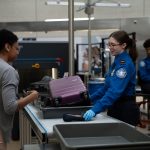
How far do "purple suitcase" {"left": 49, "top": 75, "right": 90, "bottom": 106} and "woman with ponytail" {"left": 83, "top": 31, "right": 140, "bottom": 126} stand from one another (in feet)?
0.38

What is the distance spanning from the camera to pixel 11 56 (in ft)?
7.29

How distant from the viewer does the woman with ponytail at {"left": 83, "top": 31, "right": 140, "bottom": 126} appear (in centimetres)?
232

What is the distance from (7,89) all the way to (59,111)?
0.42 meters

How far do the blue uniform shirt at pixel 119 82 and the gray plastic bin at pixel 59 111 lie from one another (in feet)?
0.31

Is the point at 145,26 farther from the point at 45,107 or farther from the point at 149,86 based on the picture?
the point at 45,107

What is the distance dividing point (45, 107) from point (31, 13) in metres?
6.29

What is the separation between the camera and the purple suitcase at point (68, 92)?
7.53ft

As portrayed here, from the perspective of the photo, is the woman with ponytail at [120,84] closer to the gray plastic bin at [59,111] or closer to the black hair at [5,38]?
the gray plastic bin at [59,111]

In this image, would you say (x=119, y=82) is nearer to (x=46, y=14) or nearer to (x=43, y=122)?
(x=43, y=122)

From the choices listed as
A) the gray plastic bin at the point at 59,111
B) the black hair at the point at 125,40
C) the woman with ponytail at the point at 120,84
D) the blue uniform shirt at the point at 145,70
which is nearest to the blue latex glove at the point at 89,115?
the woman with ponytail at the point at 120,84

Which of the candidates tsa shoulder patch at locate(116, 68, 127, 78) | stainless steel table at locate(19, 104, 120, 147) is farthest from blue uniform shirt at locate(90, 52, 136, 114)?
stainless steel table at locate(19, 104, 120, 147)

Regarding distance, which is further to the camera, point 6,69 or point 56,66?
point 56,66

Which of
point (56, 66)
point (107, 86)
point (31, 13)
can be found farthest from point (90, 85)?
point (31, 13)

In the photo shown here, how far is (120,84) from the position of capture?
→ 2332 millimetres
